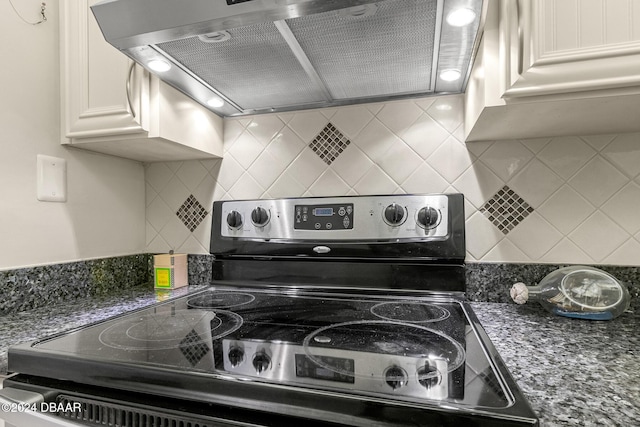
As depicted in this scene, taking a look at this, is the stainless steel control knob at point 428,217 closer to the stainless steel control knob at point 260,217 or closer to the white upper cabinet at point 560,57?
the white upper cabinet at point 560,57

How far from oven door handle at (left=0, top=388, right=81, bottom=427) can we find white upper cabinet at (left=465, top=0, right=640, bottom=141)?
100 centimetres

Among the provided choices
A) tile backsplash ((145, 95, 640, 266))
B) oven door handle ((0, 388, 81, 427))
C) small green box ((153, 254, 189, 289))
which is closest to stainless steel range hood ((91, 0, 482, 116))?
tile backsplash ((145, 95, 640, 266))

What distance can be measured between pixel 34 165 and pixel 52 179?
2.4 inches

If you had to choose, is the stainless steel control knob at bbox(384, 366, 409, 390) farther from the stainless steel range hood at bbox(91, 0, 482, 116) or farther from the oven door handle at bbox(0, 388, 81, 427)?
the stainless steel range hood at bbox(91, 0, 482, 116)

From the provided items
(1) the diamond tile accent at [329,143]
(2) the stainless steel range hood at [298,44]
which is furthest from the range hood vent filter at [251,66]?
(1) the diamond tile accent at [329,143]

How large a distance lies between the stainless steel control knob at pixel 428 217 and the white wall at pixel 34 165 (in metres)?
1.11

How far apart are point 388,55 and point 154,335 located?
2.83 ft

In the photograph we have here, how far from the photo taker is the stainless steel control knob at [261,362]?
0.55m

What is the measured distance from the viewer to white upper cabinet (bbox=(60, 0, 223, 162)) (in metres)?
1.02

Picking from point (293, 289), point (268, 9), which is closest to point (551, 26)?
point (268, 9)

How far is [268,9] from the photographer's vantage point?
27.9 inches

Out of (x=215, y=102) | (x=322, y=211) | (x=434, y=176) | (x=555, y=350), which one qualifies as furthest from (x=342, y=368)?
(x=215, y=102)

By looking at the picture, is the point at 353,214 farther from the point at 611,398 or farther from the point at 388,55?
the point at 611,398

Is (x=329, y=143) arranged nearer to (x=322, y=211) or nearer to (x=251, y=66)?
(x=322, y=211)
